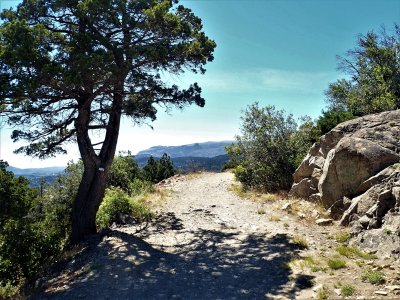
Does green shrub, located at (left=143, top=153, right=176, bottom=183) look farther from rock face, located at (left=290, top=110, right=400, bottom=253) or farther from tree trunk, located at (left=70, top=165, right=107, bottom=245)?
rock face, located at (left=290, top=110, right=400, bottom=253)

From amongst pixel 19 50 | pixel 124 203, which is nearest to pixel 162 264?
pixel 124 203

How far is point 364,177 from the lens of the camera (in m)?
10.4

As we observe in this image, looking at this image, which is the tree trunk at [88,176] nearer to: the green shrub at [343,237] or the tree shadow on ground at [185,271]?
the tree shadow on ground at [185,271]

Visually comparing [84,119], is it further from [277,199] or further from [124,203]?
[277,199]

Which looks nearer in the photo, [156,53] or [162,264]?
[162,264]

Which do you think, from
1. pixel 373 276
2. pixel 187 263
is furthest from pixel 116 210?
pixel 373 276

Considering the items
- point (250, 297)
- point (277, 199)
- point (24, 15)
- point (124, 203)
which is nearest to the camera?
point (250, 297)

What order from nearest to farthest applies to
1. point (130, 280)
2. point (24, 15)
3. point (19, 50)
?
point (130, 280), point (19, 50), point (24, 15)

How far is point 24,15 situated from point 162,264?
8848mm

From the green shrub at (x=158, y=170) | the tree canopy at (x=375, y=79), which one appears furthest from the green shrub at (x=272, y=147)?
the green shrub at (x=158, y=170)

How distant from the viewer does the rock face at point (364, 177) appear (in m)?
8.41

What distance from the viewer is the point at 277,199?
15195mm

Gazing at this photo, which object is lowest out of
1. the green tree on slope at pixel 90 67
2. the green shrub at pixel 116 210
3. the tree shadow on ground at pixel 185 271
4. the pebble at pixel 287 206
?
the tree shadow on ground at pixel 185 271

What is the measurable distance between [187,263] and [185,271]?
22.2 inches
